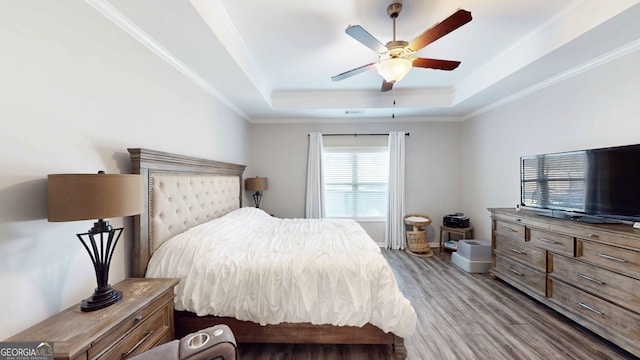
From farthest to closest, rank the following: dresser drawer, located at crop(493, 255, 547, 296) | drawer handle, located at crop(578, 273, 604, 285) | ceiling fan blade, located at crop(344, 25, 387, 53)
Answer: dresser drawer, located at crop(493, 255, 547, 296) → drawer handle, located at crop(578, 273, 604, 285) → ceiling fan blade, located at crop(344, 25, 387, 53)

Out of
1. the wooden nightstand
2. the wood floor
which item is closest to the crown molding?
the wooden nightstand

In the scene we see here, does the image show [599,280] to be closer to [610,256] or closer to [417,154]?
[610,256]

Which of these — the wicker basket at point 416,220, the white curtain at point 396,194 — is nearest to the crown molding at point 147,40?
the white curtain at point 396,194

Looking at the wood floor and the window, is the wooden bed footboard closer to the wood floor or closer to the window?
the wood floor

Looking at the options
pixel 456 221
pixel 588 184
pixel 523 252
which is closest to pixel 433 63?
pixel 588 184

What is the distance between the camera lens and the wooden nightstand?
1008mm

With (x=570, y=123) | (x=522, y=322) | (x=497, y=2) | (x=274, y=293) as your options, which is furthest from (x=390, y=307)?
(x=570, y=123)

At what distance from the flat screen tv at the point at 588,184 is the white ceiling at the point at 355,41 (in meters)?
0.95

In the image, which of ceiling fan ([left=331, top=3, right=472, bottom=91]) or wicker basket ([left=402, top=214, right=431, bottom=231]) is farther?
wicker basket ([left=402, top=214, right=431, bottom=231])

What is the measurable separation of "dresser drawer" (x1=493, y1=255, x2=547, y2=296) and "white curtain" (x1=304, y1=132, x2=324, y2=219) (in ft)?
9.07

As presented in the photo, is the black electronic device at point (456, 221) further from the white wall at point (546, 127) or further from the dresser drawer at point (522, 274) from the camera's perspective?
the dresser drawer at point (522, 274)

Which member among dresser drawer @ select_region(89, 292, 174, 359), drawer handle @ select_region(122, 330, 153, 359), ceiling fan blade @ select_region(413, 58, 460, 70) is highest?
ceiling fan blade @ select_region(413, 58, 460, 70)

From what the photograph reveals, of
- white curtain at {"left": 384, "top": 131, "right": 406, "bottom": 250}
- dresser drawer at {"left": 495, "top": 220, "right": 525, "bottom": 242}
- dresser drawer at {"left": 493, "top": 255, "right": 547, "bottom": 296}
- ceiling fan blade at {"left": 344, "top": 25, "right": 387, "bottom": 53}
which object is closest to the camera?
ceiling fan blade at {"left": 344, "top": 25, "right": 387, "bottom": 53}

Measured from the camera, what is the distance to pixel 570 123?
2590 mm
